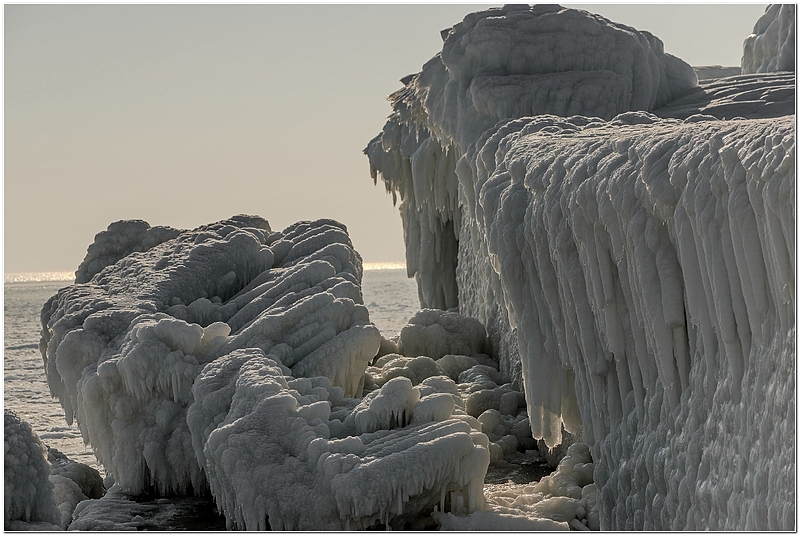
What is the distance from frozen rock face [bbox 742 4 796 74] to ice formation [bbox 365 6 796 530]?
564 centimetres

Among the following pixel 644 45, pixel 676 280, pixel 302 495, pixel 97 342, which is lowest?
pixel 302 495

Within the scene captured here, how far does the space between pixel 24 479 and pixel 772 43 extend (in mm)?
14332

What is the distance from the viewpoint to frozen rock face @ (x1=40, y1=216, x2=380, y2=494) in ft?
24.3

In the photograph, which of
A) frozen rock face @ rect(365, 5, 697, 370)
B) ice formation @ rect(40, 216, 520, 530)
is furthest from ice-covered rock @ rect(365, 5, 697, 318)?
ice formation @ rect(40, 216, 520, 530)

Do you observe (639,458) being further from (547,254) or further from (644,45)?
(644,45)

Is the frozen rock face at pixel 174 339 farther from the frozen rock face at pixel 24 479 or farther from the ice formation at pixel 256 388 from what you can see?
the frozen rock face at pixel 24 479

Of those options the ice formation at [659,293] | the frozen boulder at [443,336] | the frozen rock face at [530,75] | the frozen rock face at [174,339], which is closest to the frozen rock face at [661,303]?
the ice formation at [659,293]

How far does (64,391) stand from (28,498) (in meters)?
3.00

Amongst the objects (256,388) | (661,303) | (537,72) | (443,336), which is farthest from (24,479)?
(537,72)

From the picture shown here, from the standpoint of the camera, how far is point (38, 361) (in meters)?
20.9

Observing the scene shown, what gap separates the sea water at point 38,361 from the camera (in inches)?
479

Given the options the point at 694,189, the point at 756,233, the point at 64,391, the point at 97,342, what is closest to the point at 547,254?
the point at 694,189

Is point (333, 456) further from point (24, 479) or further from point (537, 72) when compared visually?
point (537, 72)

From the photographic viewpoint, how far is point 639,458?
5758mm
